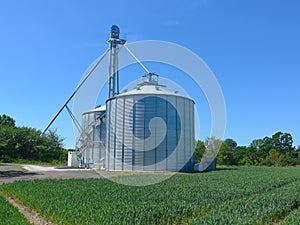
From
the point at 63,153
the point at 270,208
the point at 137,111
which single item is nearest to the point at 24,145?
the point at 63,153

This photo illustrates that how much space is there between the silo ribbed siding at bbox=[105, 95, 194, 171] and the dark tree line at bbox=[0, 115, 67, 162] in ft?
102

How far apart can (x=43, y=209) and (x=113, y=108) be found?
27.7 m

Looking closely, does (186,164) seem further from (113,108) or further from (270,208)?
(270,208)

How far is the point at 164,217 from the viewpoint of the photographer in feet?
34.9

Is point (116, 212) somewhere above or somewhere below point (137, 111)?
below

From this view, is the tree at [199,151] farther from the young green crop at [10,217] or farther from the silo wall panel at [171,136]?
the young green crop at [10,217]

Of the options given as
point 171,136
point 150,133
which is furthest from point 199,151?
point 150,133

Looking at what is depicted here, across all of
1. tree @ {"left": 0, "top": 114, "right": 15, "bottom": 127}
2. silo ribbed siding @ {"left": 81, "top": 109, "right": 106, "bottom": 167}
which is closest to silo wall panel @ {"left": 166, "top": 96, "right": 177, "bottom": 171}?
silo ribbed siding @ {"left": 81, "top": 109, "right": 106, "bottom": 167}

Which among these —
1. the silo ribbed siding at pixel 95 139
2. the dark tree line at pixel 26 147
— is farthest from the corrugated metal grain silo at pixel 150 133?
the dark tree line at pixel 26 147

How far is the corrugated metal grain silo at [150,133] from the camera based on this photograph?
117ft

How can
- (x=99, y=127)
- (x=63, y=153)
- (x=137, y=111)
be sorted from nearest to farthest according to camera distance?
(x=137, y=111) < (x=99, y=127) < (x=63, y=153)

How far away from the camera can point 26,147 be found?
64062mm

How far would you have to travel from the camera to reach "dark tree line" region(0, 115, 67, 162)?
62062mm

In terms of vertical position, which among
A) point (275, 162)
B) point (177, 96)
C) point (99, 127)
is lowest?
point (275, 162)
